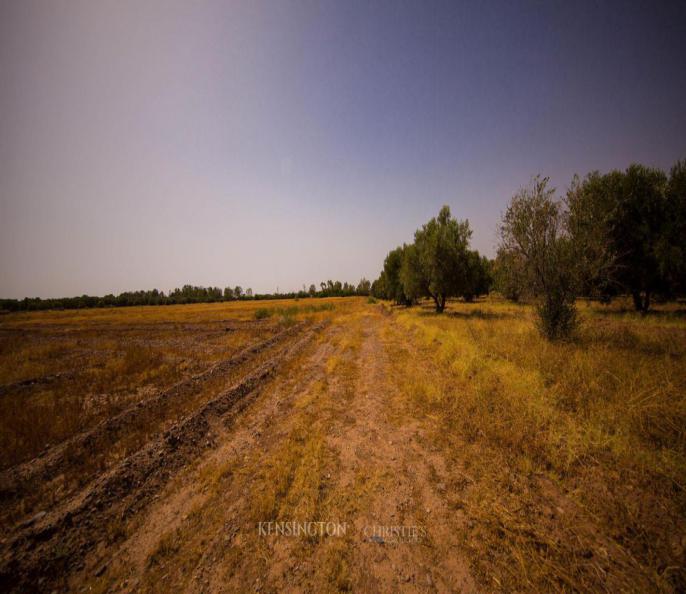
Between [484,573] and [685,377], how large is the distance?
7292mm

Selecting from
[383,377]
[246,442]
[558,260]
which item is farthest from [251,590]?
[558,260]

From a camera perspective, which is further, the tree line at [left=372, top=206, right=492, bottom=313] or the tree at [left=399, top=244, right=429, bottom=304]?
the tree at [left=399, top=244, right=429, bottom=304]

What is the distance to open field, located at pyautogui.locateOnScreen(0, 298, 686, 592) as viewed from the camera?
289cm

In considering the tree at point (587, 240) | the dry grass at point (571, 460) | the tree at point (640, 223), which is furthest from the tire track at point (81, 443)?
the tree at point (640, 223)

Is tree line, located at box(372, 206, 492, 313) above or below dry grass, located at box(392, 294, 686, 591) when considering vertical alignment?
above

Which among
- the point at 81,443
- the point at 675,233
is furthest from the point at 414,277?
the point at 81,443

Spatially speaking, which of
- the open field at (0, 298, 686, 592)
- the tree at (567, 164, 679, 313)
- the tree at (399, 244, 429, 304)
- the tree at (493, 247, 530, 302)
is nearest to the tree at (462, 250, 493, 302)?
the tree at (399, 244, 429, 304)

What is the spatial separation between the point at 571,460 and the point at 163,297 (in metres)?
148

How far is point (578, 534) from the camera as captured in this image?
121 inches

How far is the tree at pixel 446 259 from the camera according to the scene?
78.8 feet

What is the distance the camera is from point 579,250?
31.7 feet

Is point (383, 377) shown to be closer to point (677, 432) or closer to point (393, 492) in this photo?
point (393, 492)

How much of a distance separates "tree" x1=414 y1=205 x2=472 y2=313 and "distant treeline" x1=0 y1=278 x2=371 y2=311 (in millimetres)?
102170

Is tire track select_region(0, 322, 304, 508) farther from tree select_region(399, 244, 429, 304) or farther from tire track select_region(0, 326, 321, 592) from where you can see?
tree select_region(399, 244, 429, 304)
